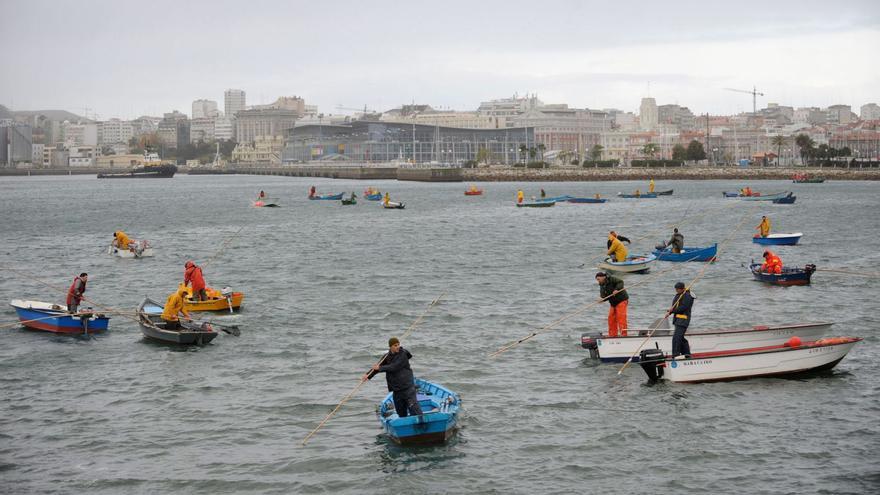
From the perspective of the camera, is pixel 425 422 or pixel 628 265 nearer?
pixel 425 422

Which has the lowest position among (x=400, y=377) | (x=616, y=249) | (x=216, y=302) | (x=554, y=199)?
(x=216, y=302)

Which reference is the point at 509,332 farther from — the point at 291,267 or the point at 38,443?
the point at 291,267

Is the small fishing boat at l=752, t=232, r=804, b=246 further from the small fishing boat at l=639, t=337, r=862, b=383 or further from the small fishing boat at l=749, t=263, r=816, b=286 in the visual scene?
the small fishing boat at l=639, t=337, r=862, b=383

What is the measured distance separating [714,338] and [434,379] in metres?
5.63

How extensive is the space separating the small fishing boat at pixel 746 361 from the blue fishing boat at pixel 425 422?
4.73m

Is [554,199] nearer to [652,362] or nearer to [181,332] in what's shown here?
[181,332]

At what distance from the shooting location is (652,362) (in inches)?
773

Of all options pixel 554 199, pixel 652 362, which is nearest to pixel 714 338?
pixel 652 362

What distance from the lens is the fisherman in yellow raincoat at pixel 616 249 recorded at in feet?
107

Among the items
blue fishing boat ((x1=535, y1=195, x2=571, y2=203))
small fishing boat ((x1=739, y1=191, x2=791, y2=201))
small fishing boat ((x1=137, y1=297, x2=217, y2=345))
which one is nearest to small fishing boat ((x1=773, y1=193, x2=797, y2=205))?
small fishing boat ((x1=739, y1=191, x2=791, y2=201))

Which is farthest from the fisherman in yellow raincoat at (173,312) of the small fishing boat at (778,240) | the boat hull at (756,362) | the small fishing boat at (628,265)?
the small fishing boat at (778,240)

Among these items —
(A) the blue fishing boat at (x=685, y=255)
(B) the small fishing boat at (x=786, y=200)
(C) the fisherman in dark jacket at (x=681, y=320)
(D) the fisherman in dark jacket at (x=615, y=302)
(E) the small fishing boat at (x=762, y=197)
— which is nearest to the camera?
(C) the fisherman in dark jacket at (x=681, y=320)

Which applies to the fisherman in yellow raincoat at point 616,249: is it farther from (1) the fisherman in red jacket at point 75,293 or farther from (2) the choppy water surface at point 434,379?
(1) the fisherman in red jacket at point 75,293

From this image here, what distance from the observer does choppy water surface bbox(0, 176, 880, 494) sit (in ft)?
51.0
